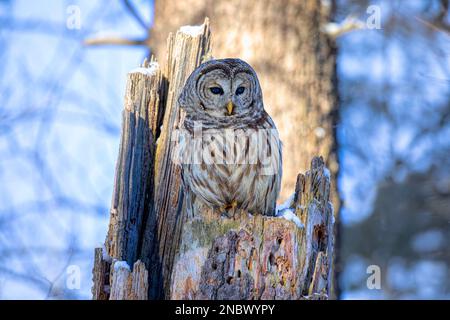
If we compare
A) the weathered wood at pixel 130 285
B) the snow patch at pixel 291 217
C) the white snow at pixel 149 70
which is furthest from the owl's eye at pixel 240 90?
the weathered wood at pixel 130 285

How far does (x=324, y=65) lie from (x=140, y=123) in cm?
193

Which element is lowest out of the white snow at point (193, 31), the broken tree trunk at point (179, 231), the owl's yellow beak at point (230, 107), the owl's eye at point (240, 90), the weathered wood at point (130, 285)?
the weathered wood at point (130, 285)

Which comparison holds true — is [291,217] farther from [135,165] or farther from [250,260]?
[135,165]

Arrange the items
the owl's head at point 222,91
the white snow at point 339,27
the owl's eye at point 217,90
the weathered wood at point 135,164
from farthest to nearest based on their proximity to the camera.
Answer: the white snow at point 339,27 < the owl's eye at point 217,90 < the owl's head at point 222,91 < the weathered wood at point 135,164

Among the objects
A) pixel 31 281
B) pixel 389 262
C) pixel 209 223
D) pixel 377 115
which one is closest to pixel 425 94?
pixel 377 115

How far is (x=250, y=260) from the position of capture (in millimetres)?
4598

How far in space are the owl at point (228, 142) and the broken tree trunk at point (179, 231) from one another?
0.12 metres

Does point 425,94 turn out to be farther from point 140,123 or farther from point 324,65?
point 140,123

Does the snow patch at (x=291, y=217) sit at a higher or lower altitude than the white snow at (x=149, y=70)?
lower

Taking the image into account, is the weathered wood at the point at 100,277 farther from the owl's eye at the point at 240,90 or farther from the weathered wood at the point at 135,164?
the owl's eye at the point at 240,90

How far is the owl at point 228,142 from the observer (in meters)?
5.78

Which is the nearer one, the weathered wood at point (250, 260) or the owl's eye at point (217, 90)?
the weathered wood at point (250, 260)

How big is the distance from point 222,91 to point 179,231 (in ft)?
3.47

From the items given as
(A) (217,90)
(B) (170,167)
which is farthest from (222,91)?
(B) (170,167)
